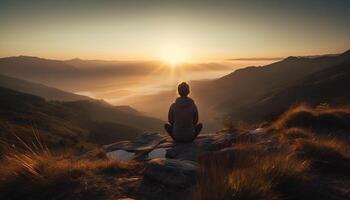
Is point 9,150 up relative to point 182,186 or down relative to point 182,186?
up

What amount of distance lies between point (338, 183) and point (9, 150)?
21.5 ft

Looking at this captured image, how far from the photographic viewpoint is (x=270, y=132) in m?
12.1

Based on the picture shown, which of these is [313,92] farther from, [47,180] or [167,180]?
[47,180]

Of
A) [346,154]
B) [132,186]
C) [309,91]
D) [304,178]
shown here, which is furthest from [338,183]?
[309,91]

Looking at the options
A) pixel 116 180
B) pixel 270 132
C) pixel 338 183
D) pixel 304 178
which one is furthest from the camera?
pixel 270 132

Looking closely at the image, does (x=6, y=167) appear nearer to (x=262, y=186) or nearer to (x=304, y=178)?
(x=262, y=186)

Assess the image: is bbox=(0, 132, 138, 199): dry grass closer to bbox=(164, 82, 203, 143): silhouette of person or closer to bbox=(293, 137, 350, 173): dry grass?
bbox=(293, 137, 350, 173): dry grass

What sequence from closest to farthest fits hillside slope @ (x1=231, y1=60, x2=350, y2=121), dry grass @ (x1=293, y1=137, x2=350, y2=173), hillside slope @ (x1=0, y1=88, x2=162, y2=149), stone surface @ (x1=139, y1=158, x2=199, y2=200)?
stone surface @ (x1=139, y1=158, x2=199, y2=200)
dry grass @ (x1=293, y1=137, x2=350, y2=173)
hillside slope @ (x1=0, y1=88, x2=162, y2=149)
hillside slope @ (x1=231, y1=60, x2=350, y2=121)

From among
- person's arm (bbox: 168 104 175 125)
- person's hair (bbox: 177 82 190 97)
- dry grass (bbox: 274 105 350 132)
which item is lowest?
dry grass (bbox: 274 105 350 132)

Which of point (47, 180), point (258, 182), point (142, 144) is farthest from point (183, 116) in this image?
point (258, 182)

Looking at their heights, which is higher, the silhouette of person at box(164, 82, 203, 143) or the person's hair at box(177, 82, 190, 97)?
the person's hair at box(177, 82, 190, 97)

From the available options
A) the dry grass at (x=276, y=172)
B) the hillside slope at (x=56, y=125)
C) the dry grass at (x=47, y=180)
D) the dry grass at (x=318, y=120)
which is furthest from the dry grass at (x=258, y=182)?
the hillside slope at (x=56, y=125)

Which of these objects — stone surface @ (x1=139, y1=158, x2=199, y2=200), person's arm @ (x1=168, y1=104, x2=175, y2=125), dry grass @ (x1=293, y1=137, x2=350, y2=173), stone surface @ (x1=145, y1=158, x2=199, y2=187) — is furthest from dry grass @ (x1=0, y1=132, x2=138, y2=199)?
person's arm @ (x1=168, y1=104, x2=175, y2=125)

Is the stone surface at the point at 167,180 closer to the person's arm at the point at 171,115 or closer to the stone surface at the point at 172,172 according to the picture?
the stone surface at the point at 172,172
